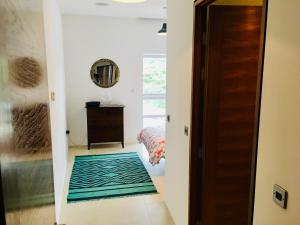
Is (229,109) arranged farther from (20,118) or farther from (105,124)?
(105,124)

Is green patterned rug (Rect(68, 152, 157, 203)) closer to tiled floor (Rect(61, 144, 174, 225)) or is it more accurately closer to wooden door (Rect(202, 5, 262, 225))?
tiled floor (Rect(61, 144, 174, 225))

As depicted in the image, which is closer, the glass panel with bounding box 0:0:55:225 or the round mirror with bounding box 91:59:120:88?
the glass panel with bounding box 0:0:55:225

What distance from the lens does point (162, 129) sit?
15.5ft

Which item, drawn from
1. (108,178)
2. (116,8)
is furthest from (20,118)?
(116,8)

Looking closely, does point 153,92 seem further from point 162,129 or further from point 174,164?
point 174,164

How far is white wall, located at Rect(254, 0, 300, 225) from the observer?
3.25 ft

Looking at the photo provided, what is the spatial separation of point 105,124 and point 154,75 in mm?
1754

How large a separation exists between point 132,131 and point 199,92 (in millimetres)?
4027

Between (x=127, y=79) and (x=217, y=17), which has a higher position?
(x=217, y=17)

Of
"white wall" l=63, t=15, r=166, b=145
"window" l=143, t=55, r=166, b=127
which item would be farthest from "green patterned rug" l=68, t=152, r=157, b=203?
"window" l=143, t=55, r=166, b=127

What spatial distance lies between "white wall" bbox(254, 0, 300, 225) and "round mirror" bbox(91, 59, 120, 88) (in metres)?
4.76

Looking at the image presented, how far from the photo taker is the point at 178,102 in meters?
2.53

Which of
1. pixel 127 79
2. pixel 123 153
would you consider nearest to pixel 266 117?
pixel 123 153

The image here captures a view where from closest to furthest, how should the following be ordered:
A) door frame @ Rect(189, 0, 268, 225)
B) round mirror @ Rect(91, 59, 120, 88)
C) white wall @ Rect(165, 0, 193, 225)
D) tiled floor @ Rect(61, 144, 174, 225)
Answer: door frame @ Rect(189, 0, 268, 225), white wall @ Rect(165, 0, 193, 225), tiled floor @ Rect(61, 144, 174, 225), round mirror @ Rect(91, 59, 120, 88)
